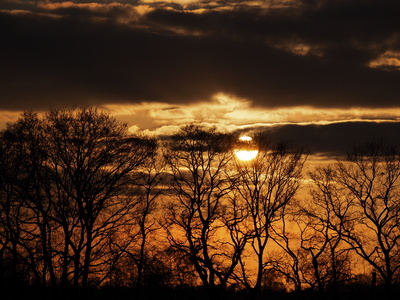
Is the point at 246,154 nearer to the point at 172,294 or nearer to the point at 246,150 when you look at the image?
the point at 246,150

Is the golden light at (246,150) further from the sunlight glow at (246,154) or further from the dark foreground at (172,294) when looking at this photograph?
the dark foreground at (172,294)

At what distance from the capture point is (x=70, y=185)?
128 ft

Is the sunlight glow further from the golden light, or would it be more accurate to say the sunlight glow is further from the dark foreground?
the dark foreground

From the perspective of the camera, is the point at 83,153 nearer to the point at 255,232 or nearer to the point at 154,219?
the point at 154,219

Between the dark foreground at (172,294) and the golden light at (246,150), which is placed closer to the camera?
the dark foreground at (172,294)

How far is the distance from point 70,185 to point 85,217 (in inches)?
160

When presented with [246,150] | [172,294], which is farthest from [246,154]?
[172,294]

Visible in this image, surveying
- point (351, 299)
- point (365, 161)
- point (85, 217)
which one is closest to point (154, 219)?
point (85, 217)

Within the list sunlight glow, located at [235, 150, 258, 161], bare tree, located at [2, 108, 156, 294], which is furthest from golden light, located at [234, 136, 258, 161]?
bare tree, located at [2, 108, 156, 294]

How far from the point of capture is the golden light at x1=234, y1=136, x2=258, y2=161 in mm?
49594

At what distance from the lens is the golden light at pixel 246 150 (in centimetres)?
4959

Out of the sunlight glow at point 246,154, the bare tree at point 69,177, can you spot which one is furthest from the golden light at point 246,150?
the bare tree at point 69,177

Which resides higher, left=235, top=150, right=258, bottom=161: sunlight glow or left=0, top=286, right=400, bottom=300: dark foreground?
left=235, top=150, right=258, bottom=161: sunlight glow

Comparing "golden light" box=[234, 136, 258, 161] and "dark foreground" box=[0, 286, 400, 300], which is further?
"golden light" box=[234, 136, 258, 161]
